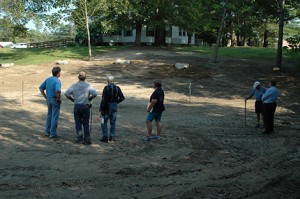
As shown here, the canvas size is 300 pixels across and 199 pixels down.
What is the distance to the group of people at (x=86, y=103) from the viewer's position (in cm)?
977

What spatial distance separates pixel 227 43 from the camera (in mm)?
64062

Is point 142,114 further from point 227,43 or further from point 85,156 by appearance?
point 227,43

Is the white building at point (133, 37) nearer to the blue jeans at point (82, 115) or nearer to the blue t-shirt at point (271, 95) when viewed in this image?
the blue t-shirt at point (271, 95)

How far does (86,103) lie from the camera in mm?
9742

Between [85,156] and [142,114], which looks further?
[142,114]

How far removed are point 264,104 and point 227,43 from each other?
2110 inches

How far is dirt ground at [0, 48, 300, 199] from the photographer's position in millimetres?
6762

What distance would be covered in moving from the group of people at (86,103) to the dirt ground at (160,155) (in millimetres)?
359

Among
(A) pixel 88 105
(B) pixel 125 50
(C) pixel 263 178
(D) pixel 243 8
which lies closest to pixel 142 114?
(A) pixel 88 105

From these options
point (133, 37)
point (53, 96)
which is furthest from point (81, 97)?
point (133, 37)

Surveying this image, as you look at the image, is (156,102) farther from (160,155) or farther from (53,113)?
(53,113)

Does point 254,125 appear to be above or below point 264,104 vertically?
below

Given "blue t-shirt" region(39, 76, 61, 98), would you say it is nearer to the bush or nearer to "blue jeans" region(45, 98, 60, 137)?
"blue jeans" region(45, 98, 60, 137)

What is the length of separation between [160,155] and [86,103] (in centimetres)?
239
